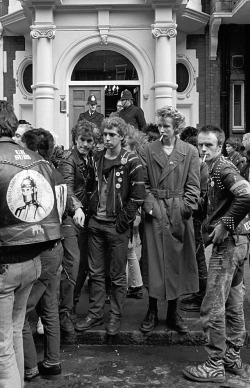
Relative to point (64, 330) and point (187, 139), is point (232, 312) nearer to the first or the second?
point (64, 330)

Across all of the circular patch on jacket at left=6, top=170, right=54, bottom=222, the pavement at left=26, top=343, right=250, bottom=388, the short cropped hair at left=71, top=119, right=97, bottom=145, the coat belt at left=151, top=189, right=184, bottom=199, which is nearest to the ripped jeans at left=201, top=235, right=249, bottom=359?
the pavement at left=26, top=343, right=250, bottom=388

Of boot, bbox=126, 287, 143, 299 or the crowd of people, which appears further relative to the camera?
boot, bbox=126, 287, 143, 299

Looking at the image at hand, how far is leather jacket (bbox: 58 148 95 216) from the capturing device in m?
5.39

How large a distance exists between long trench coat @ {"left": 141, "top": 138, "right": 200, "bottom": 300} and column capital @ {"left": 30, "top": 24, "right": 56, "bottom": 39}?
7.70 m

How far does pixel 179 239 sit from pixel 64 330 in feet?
4.60

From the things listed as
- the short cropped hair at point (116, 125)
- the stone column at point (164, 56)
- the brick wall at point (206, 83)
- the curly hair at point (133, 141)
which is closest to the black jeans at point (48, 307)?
→ the short cropped hair at point (116, 125)

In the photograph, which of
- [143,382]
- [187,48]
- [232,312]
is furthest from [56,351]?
[187,48]

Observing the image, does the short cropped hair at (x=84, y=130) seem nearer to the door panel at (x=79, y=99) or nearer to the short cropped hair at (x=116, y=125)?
the short cropped hair at (x=116, y=125)

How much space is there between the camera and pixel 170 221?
5.29 meters

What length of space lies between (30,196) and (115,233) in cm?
202

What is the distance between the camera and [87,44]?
1295cm

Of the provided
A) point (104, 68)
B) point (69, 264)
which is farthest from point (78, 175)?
point (104, 68)

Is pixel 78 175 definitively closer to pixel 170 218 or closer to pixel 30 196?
pixel 170 218

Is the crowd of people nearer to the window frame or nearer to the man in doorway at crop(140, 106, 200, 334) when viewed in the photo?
the man in doorway at crop(140, 106, 200, 334)
